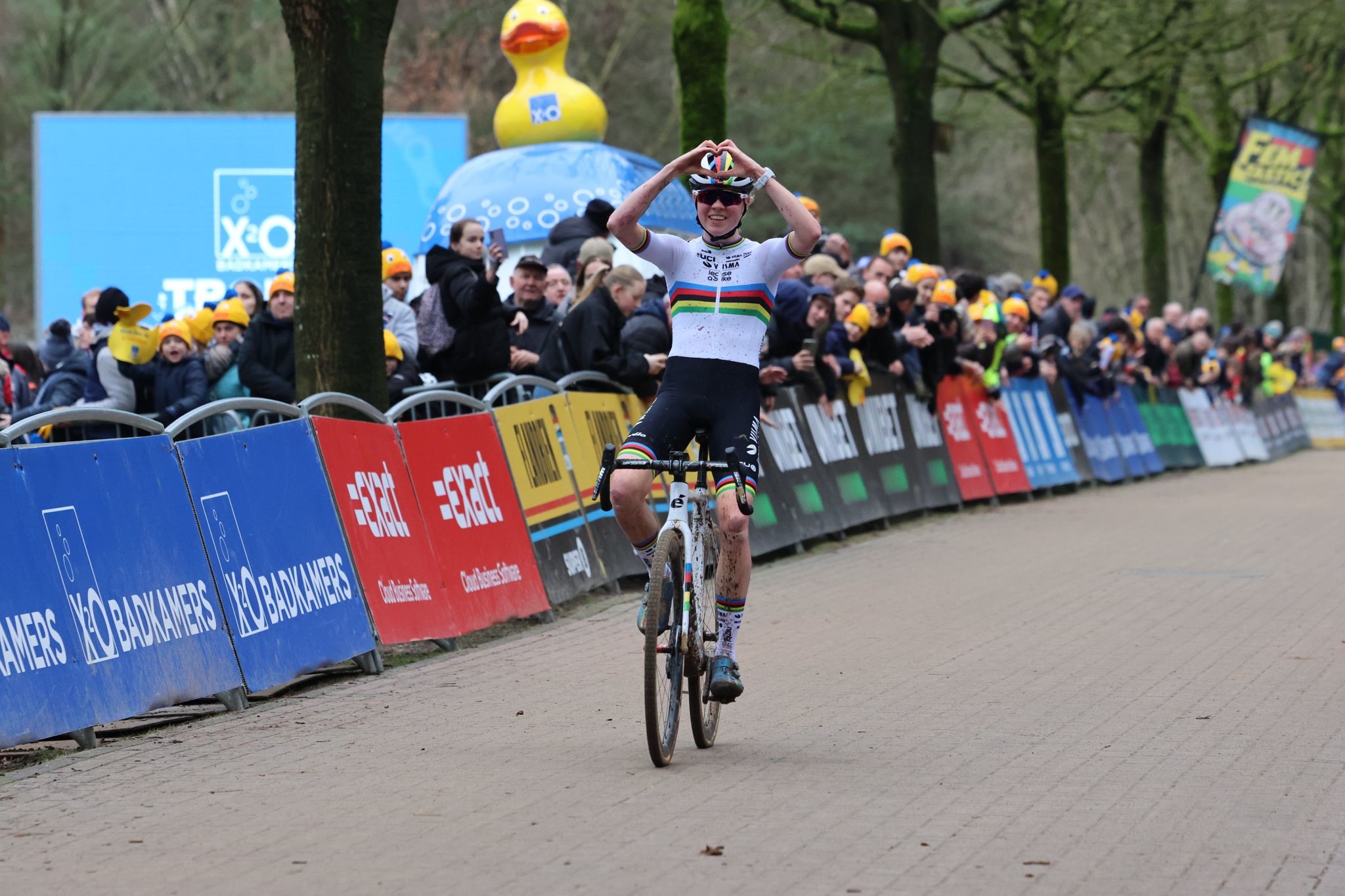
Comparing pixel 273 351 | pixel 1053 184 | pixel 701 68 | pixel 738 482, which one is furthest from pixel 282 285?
pixel 1053 184

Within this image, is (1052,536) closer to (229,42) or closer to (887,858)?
(887,858)

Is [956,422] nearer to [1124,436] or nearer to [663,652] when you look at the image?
[1124,436]

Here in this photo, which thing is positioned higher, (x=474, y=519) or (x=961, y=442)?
(x=474, y=519)

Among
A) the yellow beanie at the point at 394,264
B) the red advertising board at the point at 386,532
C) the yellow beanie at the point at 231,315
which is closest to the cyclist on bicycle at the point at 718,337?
the red advertising board at the point at 386,532

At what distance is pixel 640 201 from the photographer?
795 centimetres

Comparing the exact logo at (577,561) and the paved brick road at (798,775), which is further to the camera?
the exact logo at (577,561)

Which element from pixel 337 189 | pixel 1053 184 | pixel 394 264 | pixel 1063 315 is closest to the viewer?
pixel 337 189

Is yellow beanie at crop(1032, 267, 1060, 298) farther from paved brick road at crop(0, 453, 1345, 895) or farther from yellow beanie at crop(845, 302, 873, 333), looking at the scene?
paved brick road at crop(0, 453, 1345, 895)

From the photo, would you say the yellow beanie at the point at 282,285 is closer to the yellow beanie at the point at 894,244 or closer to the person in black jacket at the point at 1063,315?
the yellow beanie at the point at 894,244

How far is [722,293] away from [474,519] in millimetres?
3678

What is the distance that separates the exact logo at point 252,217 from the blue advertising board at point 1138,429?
11616 mm

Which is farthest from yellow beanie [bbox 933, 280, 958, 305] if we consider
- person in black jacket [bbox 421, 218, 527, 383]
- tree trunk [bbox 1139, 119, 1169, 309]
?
tree trunk [bbox 1139, 119, 1169, 309]

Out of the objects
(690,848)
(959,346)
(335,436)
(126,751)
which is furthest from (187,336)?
(959,346)

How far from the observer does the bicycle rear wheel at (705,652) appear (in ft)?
25.3
